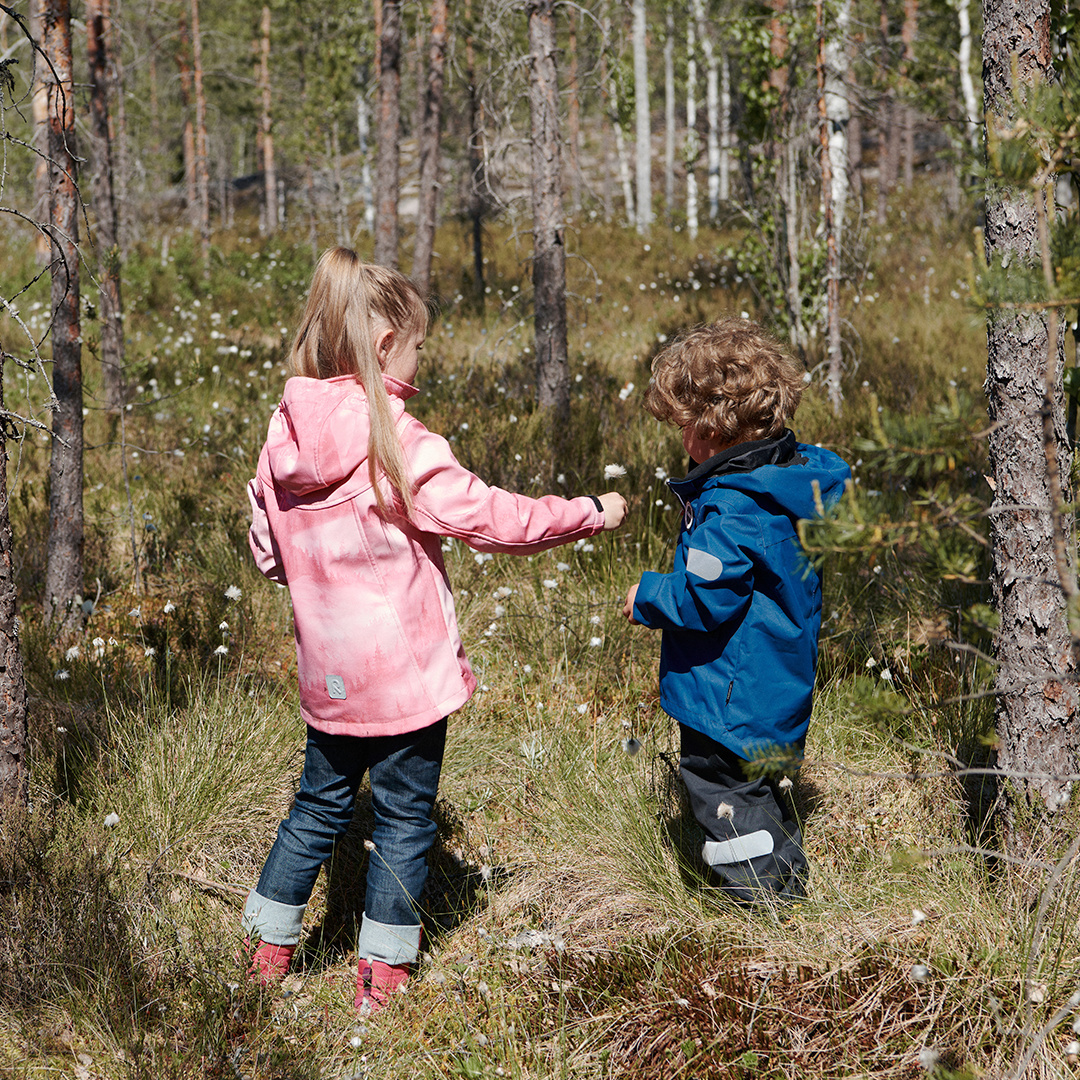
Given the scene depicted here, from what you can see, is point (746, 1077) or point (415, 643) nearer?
point (746, 1077)

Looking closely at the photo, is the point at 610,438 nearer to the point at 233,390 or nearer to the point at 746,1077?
the point at 233,390

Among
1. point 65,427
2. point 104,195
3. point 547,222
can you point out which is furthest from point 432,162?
point 65,427

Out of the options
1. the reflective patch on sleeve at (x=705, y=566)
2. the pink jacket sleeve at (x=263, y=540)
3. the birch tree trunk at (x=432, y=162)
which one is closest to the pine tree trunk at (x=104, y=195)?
the birch tree trunk at (x=432, y=162)

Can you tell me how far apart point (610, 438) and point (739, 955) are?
13.8 ft

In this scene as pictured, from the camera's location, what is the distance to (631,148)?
3844 centimetres

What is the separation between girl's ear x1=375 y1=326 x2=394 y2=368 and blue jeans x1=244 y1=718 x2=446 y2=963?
1027 mm

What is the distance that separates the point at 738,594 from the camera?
2.36 metres

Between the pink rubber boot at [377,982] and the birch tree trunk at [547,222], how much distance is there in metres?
3.97

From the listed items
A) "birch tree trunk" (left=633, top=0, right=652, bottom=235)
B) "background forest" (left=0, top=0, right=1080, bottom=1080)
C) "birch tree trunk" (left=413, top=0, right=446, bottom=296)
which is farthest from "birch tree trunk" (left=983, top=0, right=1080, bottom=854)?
"birch tree trunk" (left=633, top=0, right=652, bottom=235)

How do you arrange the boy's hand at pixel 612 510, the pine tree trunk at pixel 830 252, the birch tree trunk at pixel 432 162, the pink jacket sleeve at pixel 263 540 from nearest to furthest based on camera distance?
1. the boy's hand at pixel 612 510
2. the pink jacket sleeve at pixel 263 540
3. the pine tree trunk at pixel 830 252
4. the birch tree trunk at pixel 432 162

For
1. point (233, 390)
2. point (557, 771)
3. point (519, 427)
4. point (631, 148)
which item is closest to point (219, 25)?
point (631, 148)

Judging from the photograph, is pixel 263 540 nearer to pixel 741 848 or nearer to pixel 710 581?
pixel 710 581

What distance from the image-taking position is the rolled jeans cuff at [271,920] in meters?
2.53

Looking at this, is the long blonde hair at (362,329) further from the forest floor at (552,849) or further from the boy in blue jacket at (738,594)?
the boy in blue jacket at (738,594)
